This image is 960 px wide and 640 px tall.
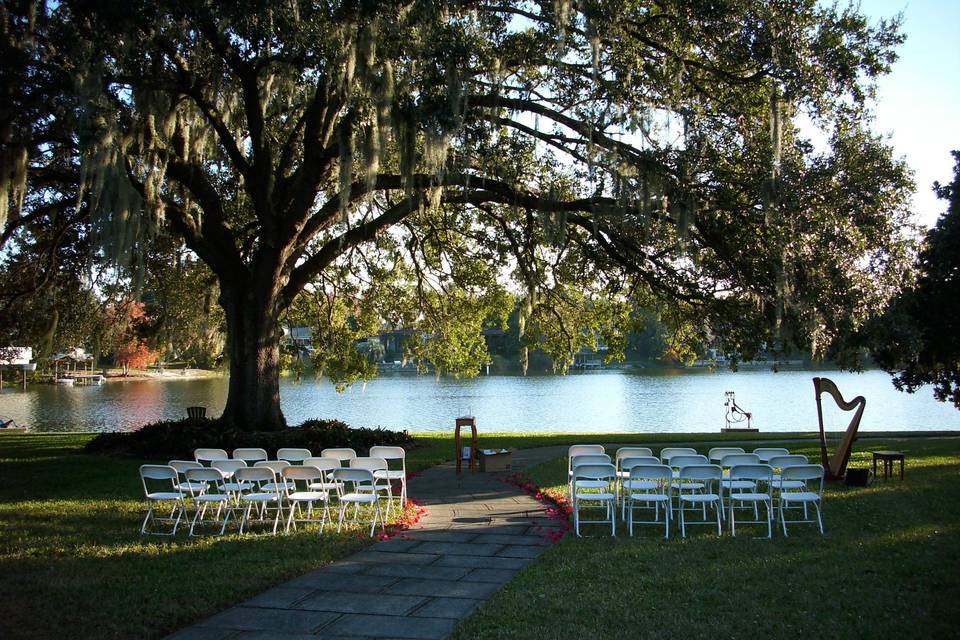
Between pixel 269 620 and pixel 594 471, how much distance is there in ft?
12.0

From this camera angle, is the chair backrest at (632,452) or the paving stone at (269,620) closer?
the paving stone at (269,620)

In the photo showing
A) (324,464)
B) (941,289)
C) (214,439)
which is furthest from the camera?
(941,289)

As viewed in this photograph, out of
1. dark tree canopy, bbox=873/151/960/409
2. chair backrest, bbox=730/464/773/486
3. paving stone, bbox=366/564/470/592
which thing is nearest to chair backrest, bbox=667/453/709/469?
chair backrest, bbox=730/464/773/486

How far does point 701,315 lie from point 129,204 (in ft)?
28.1

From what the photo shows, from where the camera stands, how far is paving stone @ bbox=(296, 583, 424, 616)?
499 centimetres

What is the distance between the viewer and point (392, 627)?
15.2 feet

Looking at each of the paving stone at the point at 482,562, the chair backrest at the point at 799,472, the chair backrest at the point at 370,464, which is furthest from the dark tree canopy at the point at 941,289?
the chair backrest at the point at 370,464

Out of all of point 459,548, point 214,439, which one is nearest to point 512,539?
point 459,548

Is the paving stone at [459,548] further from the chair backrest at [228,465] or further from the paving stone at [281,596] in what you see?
the chair backrest at [228,465]

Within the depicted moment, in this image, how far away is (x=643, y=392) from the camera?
129 ft

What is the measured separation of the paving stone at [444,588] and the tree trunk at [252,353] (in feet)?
29.0

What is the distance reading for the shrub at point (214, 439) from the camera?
510 inches

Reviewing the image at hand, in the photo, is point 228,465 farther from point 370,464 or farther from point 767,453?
point 767,453

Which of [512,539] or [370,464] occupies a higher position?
[370,464]
